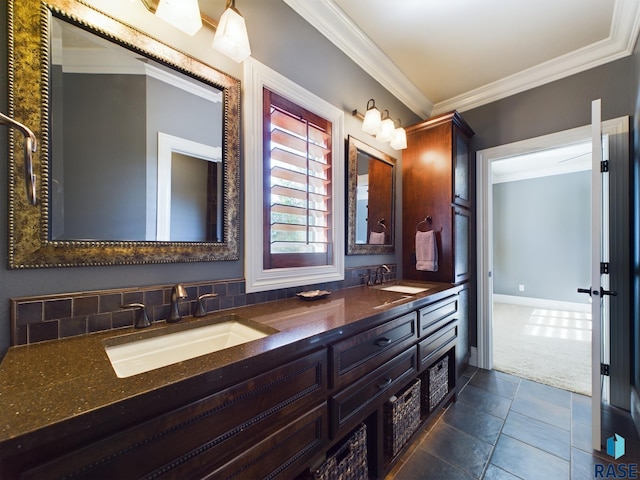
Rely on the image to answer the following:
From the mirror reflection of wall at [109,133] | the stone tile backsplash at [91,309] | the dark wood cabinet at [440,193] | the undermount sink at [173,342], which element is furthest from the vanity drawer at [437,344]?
the mirror reflection of wall at [109,133]

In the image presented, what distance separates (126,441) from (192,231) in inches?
31.5

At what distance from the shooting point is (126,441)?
0.56m

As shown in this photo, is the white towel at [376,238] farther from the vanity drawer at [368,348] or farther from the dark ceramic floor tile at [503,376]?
the dark ceramic floor tile at [503,376]

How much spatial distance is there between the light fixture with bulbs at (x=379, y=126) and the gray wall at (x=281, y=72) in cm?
10

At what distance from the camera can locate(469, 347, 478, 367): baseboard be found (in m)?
2.72

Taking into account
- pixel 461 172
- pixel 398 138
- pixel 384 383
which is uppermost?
pixel 398 138

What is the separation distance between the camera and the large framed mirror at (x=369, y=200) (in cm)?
200

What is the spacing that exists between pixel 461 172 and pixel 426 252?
83 centimetres

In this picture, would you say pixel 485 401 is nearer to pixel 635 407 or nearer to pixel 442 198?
pixel 635 407

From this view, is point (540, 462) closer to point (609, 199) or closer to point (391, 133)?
point (609, 199)

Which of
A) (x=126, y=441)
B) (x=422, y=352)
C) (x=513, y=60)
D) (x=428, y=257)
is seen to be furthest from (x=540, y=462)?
(x=513, y=60)

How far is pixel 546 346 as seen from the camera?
3215mm

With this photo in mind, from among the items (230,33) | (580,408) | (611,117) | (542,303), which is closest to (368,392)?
(230,33)

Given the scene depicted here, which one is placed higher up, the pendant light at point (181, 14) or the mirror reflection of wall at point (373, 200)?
the pendant light at point (181, 14)
